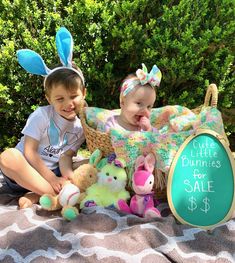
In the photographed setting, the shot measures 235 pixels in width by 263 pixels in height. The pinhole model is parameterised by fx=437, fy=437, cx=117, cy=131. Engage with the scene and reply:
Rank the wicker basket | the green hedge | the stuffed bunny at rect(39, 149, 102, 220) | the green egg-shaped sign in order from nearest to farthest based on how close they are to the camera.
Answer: the green egg-shaped sign
the stuffed bunny at rect(39, 149, 102, 220)
the wicker basket
the green hedge

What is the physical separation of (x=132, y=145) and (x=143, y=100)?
33 centimetres

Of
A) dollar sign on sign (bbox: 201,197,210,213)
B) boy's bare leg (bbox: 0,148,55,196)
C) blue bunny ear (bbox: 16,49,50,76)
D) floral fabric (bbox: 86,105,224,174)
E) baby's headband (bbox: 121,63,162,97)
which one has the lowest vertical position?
dollar sign on sign (bbox: 201,197,210,213)

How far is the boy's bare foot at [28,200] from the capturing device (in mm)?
2806

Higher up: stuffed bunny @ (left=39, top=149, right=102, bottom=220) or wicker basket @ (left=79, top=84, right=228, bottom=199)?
wicker basket @ (left=79, top=84, right=228, bottom=199)

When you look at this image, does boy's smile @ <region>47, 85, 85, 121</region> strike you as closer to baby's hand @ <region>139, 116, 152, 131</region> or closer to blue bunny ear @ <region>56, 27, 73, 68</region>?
blue bunny ear @ <region>56, 27, 73, 68</region>

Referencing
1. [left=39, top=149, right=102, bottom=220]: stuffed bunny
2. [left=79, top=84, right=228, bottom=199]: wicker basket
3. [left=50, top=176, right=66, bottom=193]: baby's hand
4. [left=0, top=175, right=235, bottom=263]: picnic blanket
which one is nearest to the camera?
[left=0, top=175, right=235, bottom=263]: picnic blanket

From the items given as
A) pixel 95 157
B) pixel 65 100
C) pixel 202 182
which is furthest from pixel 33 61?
pixel 202 182

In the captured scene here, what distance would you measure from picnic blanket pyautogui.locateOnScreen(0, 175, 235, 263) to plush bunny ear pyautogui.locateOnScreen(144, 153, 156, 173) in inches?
12.1

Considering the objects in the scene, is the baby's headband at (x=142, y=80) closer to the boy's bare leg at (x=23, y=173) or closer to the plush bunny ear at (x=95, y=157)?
the plush bunny ear at (x=95, y=157)

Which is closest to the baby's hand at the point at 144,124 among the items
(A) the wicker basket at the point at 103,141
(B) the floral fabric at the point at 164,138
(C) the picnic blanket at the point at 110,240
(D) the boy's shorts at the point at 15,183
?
(B) the floral fabric at the point at 164,138

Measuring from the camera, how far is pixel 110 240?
2238 millimetres

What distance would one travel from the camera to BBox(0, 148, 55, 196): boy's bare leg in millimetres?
2799

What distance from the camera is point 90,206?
2588mm

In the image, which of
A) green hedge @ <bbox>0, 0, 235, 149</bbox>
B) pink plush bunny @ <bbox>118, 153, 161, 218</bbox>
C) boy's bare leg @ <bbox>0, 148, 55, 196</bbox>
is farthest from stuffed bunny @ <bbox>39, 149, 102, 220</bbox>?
green hedge @ <bbox>0, 0, 235, 149</bbox>
